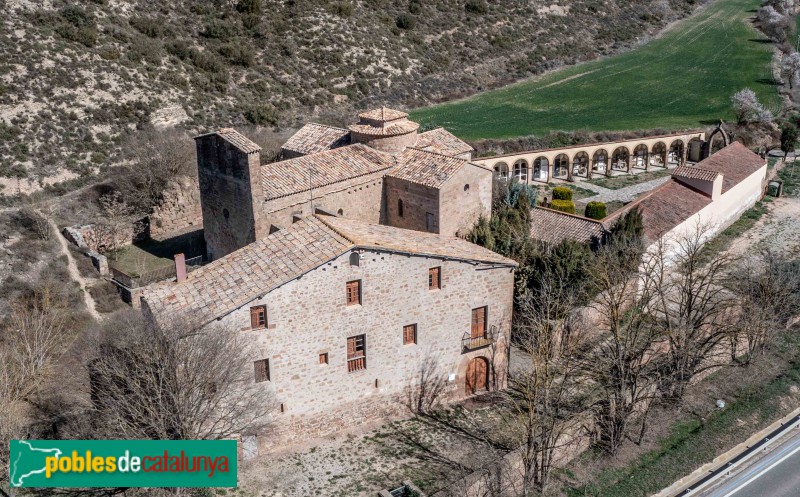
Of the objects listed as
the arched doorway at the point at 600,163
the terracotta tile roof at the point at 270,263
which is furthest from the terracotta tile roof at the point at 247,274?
the arched doorway at the point at 600,163

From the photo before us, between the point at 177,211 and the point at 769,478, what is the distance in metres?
35.5

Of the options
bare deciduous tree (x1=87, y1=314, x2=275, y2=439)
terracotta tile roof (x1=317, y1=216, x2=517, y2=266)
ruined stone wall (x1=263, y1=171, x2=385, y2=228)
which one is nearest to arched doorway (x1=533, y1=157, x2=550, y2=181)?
ruined stone wall (x1=263, y1=171, x2=385, y2=228)

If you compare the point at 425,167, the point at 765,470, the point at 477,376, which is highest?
the point at 425,167

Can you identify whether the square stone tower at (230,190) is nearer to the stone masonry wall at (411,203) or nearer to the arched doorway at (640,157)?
the stone masonry wall at (411,203)

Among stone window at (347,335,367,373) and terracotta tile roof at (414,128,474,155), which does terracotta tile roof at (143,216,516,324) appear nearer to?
stone window at (347,335,367,373)

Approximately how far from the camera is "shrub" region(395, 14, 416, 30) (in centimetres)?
7712

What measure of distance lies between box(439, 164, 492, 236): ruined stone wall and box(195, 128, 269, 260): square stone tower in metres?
8.49

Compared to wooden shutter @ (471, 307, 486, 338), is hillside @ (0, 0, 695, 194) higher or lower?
higher

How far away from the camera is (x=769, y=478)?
29078 mm

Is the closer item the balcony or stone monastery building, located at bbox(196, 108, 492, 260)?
the balcony

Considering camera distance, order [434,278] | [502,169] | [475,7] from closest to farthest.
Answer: [434,278]
[502,169]
[475,7]

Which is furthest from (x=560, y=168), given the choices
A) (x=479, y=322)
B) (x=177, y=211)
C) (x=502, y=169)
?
(x=479, y=322)

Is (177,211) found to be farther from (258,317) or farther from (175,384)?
(175,384)

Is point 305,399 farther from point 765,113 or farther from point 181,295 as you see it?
point 765,113
